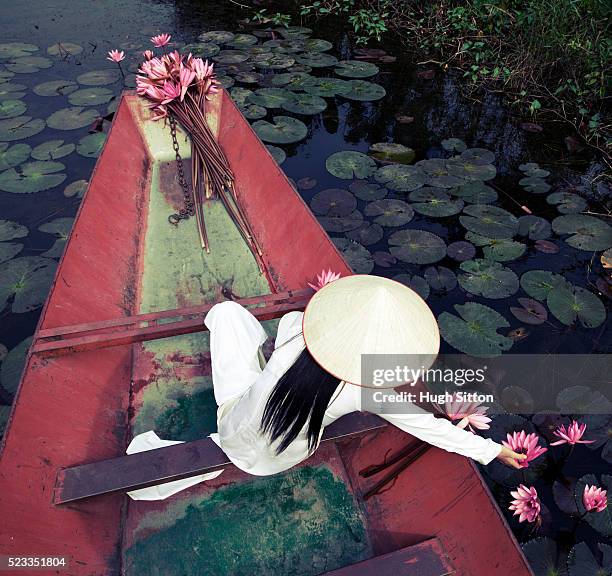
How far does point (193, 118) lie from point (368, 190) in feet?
5.78

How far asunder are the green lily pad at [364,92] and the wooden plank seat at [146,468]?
16.7 ft

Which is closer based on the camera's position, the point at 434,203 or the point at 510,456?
the point at 510,456

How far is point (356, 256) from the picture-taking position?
3803mm

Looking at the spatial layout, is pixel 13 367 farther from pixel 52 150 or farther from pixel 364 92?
pixel 364 92

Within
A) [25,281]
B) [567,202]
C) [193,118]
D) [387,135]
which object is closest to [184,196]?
[193,118]

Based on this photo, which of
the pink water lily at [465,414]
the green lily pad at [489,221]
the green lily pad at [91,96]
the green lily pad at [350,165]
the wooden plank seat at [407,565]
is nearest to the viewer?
the wooden plank seat at [407,565]

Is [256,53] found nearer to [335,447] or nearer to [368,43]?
[368,43]

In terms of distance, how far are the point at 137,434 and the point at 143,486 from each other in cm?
61

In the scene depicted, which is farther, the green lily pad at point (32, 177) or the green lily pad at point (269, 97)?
the green lily pad at point (269, 97)

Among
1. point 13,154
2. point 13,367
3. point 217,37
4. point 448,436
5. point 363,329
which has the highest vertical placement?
point 363,329

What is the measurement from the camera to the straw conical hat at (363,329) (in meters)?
1.38

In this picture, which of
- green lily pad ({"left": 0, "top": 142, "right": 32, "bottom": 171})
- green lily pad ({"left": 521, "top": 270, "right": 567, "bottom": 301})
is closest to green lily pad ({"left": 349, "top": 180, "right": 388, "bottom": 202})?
green lily pad ({"left": 521, "top": 270, "right": 567, "bottom": 301})

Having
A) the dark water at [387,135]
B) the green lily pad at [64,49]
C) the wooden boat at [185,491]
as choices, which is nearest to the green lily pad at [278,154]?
the dark water at [387,135]

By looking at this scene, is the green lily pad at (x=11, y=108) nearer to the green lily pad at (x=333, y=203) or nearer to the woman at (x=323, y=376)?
the green lily pad at (x=333, y=203)
